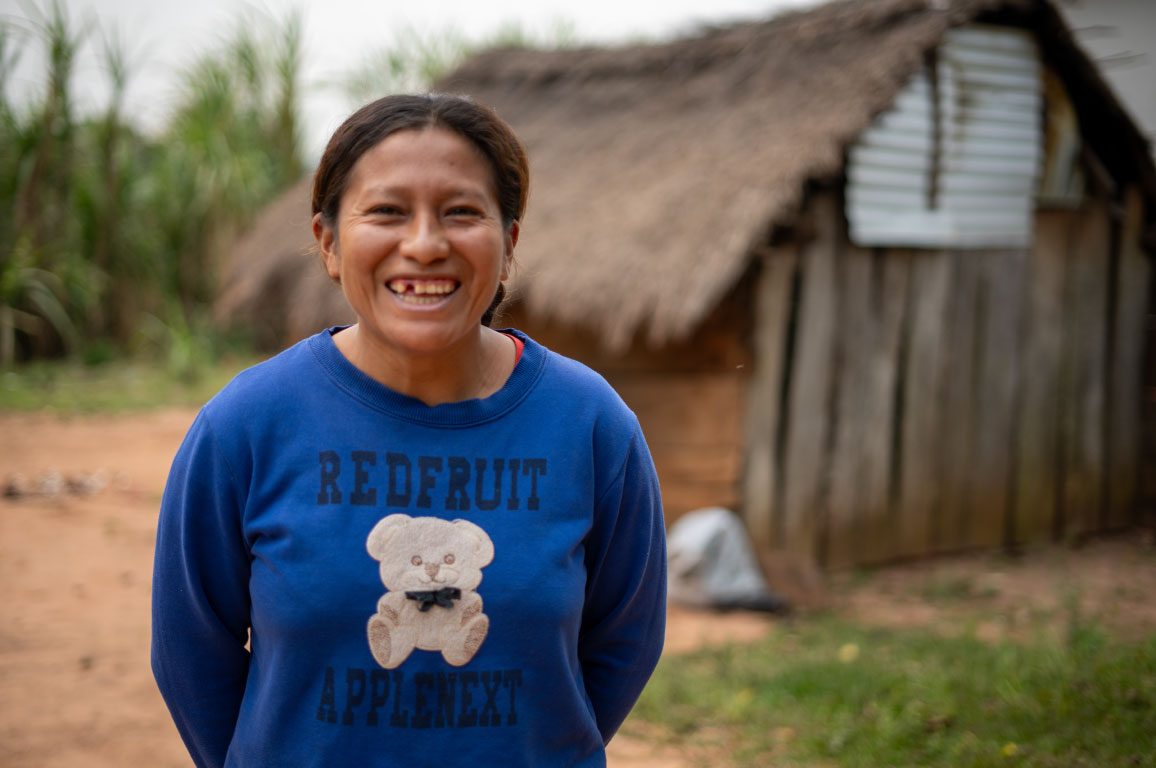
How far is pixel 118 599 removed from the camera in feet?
18.8

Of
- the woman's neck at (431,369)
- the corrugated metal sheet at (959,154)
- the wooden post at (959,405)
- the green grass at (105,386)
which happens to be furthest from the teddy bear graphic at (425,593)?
the green grass at (105,386)

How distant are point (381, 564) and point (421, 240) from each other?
18.7 inches

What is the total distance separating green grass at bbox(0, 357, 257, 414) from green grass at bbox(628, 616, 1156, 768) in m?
8.35

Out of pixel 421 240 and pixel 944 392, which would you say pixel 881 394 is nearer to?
pixel 944 392

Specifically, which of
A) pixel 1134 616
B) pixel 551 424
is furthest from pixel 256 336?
pixel 551 424

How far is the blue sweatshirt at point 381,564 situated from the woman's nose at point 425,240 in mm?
208

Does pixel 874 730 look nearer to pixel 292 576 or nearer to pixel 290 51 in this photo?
pixel 292 576

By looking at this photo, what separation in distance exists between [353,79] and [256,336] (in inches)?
167

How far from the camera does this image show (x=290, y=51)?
16.6m

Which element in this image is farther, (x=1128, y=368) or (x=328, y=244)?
(x=1128, y=368)

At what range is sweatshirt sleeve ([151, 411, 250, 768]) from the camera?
1.63 meters

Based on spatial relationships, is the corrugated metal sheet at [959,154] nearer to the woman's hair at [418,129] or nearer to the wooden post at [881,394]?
the wooden post at [881,394]

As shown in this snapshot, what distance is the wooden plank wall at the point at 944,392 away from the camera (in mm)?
6895

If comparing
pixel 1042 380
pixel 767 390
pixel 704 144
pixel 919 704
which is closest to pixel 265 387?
pixel 919 704
